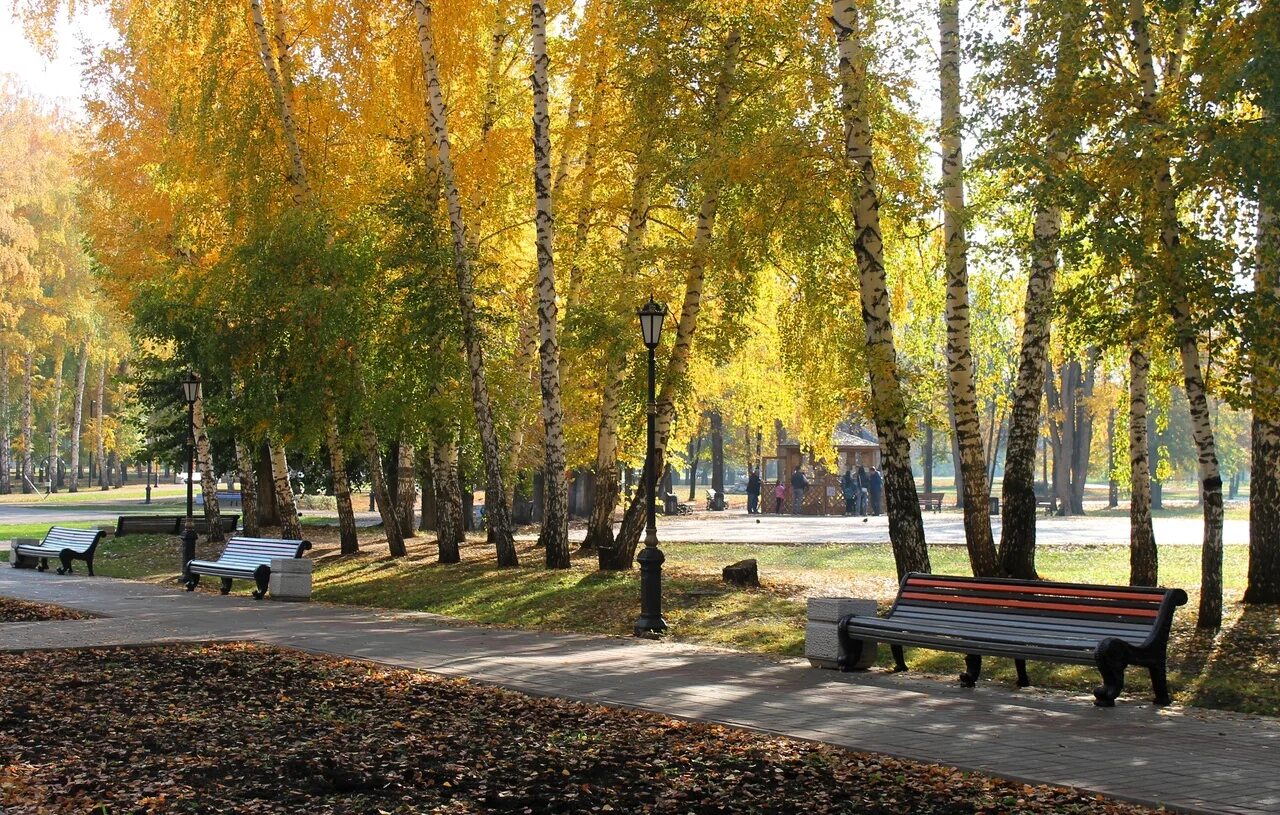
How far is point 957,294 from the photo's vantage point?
15.9 metres

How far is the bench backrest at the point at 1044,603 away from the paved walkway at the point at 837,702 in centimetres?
58

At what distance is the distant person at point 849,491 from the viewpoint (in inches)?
1921

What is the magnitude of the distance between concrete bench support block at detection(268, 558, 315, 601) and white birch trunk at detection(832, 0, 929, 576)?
29.8 feet

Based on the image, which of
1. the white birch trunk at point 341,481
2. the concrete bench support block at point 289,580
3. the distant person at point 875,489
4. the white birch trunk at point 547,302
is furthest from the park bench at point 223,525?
the distant person at point 875,489

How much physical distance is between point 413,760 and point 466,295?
13682 mm

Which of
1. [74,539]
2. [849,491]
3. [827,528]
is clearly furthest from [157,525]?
[849,491]

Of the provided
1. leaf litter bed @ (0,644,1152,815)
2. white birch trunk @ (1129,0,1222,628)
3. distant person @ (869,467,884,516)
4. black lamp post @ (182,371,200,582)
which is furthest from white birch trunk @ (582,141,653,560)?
distant person @ (869,467,884,516)

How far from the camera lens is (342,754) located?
8.50 metres

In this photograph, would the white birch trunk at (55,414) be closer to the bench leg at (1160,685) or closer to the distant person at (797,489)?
the distant person at (797,489)

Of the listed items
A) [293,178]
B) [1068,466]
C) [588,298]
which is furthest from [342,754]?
[1068,466]

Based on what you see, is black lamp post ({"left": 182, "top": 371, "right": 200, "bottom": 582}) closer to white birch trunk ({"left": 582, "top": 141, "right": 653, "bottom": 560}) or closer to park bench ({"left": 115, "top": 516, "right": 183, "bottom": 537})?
park bench ({"left": 115, "top": 516, "right": 183, "bottom": 537})

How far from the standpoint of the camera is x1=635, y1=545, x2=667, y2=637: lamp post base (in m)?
14.9

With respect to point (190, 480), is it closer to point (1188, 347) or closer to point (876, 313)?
point (876, 313)

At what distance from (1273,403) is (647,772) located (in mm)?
7243
